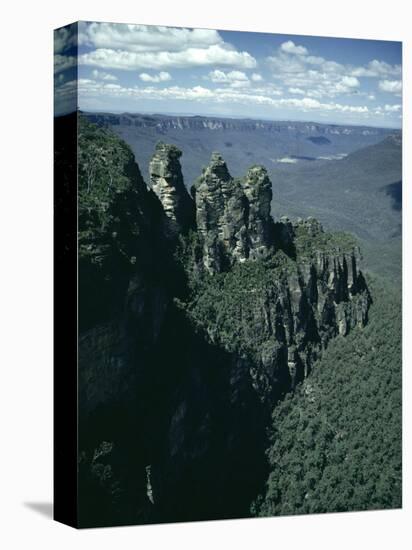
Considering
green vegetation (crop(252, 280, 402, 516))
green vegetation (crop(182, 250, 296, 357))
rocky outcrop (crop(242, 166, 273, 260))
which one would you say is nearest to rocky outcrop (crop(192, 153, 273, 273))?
→ rocky outcrop (crop(242, 166, 273, 260))

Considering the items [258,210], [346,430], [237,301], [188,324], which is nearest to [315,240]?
[258,210]

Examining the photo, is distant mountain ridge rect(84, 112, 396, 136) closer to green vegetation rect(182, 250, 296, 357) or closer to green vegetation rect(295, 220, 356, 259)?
green vegetation rect(295, 220, 356, 259)

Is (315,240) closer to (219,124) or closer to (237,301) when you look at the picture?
(237,301)

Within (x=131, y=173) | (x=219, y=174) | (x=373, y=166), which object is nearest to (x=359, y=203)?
(x=373, y=166)

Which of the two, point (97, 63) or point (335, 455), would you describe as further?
point (335, 455)

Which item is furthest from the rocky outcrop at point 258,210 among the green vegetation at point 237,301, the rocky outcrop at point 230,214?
the green vegetation at point 237,301

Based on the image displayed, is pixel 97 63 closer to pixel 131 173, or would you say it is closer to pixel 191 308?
pixel 131 173
